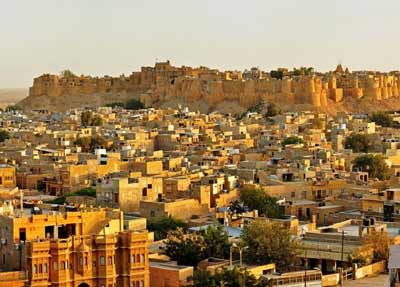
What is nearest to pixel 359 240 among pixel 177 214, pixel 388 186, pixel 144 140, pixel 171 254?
pixel 171 254

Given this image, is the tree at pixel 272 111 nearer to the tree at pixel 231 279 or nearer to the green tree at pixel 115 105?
the green tree at pixel 115 105

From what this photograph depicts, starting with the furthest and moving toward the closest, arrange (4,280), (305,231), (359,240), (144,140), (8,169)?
(144,140) → (8,169) → (305,231) → (359,240) → (4,280)

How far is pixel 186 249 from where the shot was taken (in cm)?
2072

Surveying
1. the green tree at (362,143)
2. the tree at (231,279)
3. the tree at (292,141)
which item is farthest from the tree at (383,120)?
the tree at (231,279)

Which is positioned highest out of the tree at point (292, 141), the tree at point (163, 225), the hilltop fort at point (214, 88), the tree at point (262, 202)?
the hilltop fort at point (214, 88)

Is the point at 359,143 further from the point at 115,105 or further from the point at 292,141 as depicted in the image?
the point at 115,105

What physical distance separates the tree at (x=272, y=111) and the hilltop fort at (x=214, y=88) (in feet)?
11.3

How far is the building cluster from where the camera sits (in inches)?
751

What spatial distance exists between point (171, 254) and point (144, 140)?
96.4 feet

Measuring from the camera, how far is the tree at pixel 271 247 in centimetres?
1998

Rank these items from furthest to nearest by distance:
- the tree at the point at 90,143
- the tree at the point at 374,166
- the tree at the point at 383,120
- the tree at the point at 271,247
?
the tree at the point at 383,120, the tree at the point at 90,143, the tree at the point at 374,166, the tree at the point at 271,247

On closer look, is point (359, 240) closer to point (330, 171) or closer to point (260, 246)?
point (260, 246)

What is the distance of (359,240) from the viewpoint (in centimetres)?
2145

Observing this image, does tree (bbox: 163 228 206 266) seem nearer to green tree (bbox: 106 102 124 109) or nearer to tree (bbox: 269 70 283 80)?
tree (bbox: 269 70 283 80)
